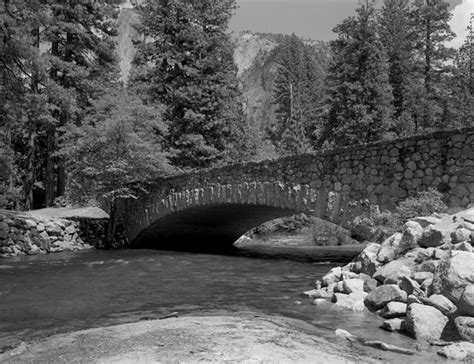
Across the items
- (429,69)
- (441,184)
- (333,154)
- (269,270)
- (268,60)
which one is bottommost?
(269,270)

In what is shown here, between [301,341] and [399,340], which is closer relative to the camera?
[301,341]

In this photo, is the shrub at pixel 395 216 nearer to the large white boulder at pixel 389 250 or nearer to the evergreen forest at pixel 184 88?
the large white boulder at pixel 389 250

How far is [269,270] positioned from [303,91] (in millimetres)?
46021

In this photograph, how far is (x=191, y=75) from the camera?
25.6 m

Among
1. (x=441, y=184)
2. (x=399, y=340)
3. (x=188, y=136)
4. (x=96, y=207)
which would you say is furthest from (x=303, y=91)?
(x=399, y=340)

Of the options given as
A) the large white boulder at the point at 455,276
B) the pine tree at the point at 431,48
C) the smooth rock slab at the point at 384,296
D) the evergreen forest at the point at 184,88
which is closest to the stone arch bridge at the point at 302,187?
the evergreen forest at the point at 184,88

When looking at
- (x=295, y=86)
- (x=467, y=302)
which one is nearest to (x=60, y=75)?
(x=467, y=302)

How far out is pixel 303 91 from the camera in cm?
5616

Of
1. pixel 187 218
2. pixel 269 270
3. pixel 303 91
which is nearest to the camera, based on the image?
pixel 269 270

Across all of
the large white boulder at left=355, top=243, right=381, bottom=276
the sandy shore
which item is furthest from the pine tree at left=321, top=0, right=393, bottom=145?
the sandy shore

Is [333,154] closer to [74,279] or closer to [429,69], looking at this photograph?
[74,279]

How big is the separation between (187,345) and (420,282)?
145 inches

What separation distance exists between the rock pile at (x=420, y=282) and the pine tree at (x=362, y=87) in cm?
1682

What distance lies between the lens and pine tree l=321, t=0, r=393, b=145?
82.6 feet
